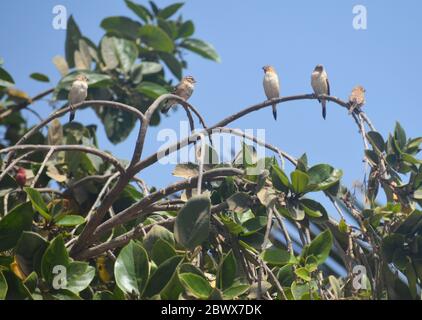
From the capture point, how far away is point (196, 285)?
10.6 feet

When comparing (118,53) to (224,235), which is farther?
(118,53)

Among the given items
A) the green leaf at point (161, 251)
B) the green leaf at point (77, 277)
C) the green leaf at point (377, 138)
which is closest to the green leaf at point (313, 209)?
the green leaf at point (377, 138)

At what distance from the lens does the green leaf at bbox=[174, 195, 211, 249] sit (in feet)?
11.1

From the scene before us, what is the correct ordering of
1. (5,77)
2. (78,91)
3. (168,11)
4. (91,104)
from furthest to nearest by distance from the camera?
1. (168,11)
2. (78,91)
3. (5,77)
4. (91,104)

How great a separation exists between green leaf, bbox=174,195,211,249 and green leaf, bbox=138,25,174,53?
4044mm

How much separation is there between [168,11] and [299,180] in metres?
4.11

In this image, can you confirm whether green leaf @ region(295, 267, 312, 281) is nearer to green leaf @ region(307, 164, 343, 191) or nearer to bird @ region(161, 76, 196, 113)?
green leaf @ region(307, 164, 343, 191)

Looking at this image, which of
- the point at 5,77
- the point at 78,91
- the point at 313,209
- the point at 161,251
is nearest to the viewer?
the point at 161,251

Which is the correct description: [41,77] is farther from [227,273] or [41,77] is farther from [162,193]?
[227,273]

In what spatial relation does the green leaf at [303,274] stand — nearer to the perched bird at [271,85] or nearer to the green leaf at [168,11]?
the perched bird at [271,85]

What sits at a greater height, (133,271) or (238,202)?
(238,202)

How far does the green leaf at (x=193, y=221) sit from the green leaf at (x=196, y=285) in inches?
9.1

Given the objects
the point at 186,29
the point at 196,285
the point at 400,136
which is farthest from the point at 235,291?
the point at 186,29
